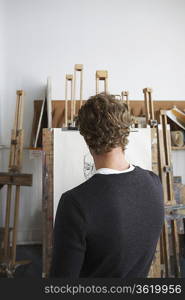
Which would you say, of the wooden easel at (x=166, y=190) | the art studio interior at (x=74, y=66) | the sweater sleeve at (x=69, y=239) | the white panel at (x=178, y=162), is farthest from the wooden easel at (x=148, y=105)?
the sweater sleeve at (x=69, y=239)

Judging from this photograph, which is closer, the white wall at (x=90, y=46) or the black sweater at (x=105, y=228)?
the black sweater at (x=105, y=228)

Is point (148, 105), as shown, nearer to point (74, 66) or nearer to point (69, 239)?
point (74, 66)

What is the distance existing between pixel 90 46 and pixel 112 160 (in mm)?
2763

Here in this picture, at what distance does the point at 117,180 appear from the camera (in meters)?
0.85

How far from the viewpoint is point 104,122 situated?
90 cm

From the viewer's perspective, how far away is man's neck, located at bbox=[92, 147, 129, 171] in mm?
900

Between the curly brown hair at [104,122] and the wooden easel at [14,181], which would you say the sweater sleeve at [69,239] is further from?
the wooden easel at [14,181]

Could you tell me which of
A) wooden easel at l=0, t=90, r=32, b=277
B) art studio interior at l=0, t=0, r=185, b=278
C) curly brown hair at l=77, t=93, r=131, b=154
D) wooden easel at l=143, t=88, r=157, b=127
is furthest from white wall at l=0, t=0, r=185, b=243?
curly brown hair at l=77, t=93, r=131, b=154

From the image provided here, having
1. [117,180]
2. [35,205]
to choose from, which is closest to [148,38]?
[35,205]

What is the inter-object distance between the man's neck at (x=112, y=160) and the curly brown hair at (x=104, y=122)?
1 centimetres

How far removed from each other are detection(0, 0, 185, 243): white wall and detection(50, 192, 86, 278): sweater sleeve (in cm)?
257

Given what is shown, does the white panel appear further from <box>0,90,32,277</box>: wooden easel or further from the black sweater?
the black sweater

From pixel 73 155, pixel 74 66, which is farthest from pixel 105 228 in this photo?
pixel 74 66

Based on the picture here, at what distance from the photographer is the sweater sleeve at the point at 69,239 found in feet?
2.54
